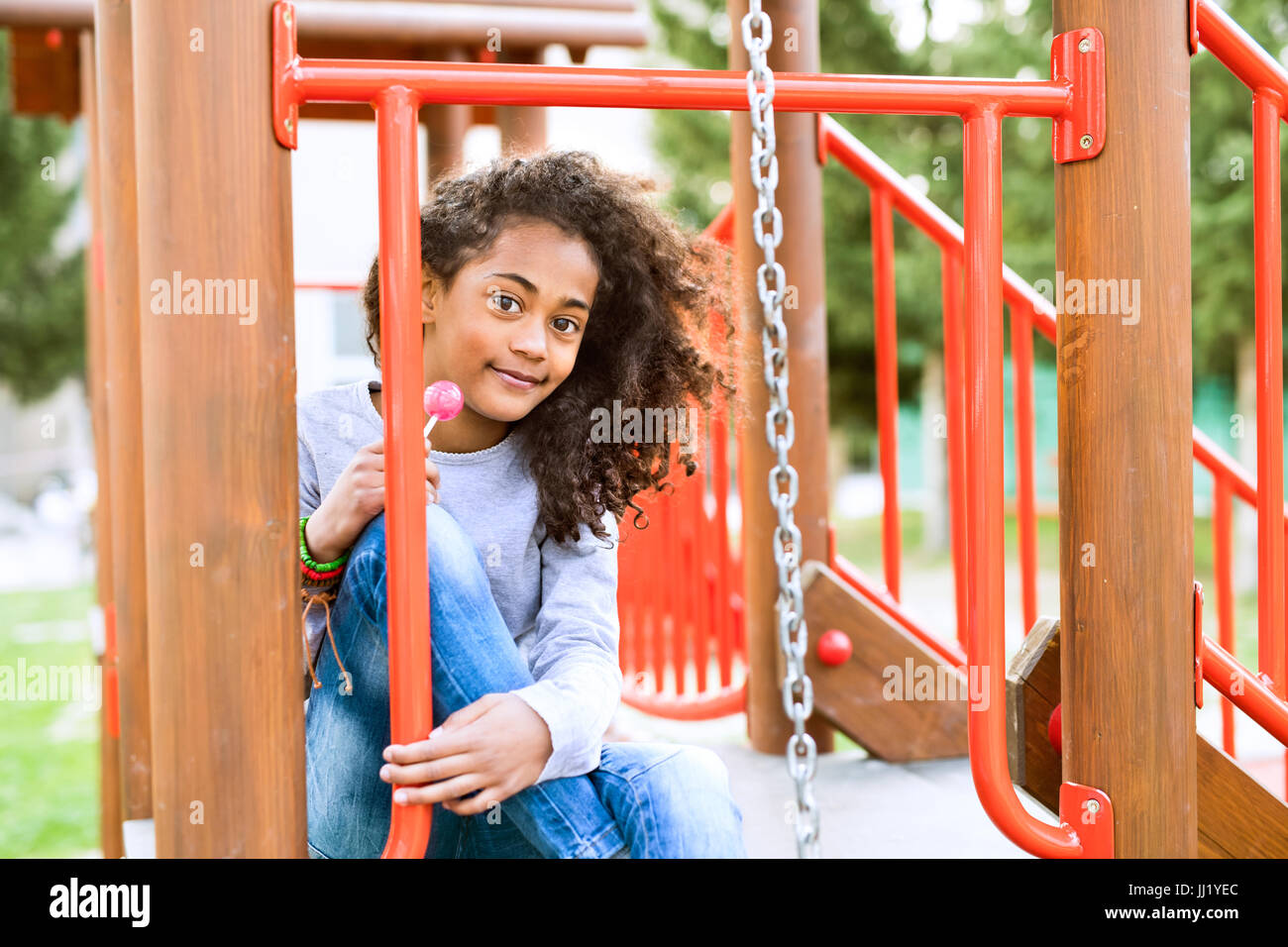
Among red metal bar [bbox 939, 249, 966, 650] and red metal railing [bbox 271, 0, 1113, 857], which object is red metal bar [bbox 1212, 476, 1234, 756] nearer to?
red metal bar [bbox 939, 249, 966, 650]

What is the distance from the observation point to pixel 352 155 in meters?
14.0

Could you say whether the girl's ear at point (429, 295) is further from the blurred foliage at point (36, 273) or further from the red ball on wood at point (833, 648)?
the blurred foliage at point (36, 273)

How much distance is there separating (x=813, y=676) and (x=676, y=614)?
3.22ft

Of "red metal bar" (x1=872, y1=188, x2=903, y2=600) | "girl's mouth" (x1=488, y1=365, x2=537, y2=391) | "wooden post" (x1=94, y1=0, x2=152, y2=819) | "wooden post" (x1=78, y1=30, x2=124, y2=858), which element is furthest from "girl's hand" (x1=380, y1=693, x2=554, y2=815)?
"wooden post" (x1=78, y1=30, x2=124, y2=858)

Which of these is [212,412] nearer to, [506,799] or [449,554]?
[449,554]

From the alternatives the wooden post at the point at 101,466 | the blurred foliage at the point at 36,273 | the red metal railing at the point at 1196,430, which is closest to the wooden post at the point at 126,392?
the wooden post at the point at 101,466

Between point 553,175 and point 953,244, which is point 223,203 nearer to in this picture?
point 553,175

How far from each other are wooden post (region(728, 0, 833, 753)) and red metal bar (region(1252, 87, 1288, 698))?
1198 millimetres

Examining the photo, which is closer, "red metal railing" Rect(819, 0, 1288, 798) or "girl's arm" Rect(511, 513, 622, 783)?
"girl's arm" Rect(511, 513, 622, 783)

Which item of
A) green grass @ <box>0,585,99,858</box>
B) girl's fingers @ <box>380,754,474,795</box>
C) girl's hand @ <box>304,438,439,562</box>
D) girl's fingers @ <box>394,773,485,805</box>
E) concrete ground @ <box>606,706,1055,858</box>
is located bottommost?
green grass @ <box>0,585,99,858</box>

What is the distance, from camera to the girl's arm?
1.53 meters

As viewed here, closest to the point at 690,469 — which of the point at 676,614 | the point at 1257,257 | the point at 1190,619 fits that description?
the point at 1190,619

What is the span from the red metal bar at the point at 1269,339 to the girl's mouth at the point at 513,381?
120cm
